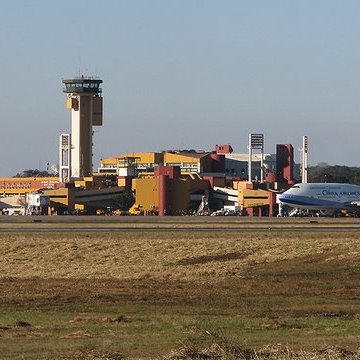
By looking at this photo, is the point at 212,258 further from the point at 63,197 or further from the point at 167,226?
the point at 63,197

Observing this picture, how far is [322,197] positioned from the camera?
149 meters

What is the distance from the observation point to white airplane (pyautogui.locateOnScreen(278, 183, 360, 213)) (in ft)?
481

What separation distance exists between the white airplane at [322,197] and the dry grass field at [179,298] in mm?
79260

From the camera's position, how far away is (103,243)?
205ft

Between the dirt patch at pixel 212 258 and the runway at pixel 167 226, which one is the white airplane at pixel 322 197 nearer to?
the runway at pixel 167 226

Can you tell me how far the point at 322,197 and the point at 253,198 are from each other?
490 inches

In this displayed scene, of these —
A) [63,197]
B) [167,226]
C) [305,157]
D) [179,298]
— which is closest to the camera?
[179,298]

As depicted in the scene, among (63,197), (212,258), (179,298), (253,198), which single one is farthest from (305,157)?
(179,298)

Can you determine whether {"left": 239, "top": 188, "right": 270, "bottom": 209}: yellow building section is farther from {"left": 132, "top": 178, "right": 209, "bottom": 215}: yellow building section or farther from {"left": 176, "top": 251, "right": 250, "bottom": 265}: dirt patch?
{"left": 176, "top": 251, "right": 250, "bottom": 265}: dirt patch

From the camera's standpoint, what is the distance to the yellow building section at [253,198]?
6206 inches

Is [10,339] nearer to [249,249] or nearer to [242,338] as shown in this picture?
[242,338]

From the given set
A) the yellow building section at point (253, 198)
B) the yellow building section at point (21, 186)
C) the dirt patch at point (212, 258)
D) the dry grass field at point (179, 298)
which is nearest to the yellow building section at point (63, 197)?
the yellow building section at point (253, 198)

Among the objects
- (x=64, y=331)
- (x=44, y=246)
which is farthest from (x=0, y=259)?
(x=64, y=331)

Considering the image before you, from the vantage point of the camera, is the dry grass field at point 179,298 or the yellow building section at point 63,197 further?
the yellow building section at point 63,197
